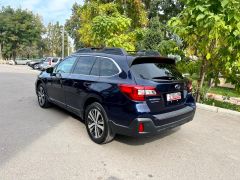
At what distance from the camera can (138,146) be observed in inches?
172

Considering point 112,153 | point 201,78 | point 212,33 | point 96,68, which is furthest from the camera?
point 201,78

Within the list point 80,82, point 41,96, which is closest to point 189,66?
point 80,82

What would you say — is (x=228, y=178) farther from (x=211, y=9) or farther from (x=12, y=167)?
(x=211, y=9)

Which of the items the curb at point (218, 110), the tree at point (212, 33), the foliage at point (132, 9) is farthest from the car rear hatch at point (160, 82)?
the foliage at point (132, 9)

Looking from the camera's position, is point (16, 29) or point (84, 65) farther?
point (16, 29)

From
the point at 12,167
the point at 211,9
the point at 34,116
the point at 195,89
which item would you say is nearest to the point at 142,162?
the point at 12,167

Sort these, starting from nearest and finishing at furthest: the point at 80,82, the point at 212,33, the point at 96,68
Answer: the point at 96,68, the point at 80,82, the point at 212,33

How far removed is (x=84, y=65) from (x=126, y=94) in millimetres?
1609

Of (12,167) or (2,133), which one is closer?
(12,167)

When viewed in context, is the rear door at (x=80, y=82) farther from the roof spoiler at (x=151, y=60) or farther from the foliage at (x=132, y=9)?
the foliage at (x=132, y=9)

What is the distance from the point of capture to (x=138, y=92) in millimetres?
3717

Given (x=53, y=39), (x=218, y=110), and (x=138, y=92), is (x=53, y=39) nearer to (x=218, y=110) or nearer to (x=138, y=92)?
(x=218, y=110)

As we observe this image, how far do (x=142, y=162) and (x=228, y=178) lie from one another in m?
1.27

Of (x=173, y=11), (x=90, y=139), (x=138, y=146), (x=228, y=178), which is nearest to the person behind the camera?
(x=228, y=178)
